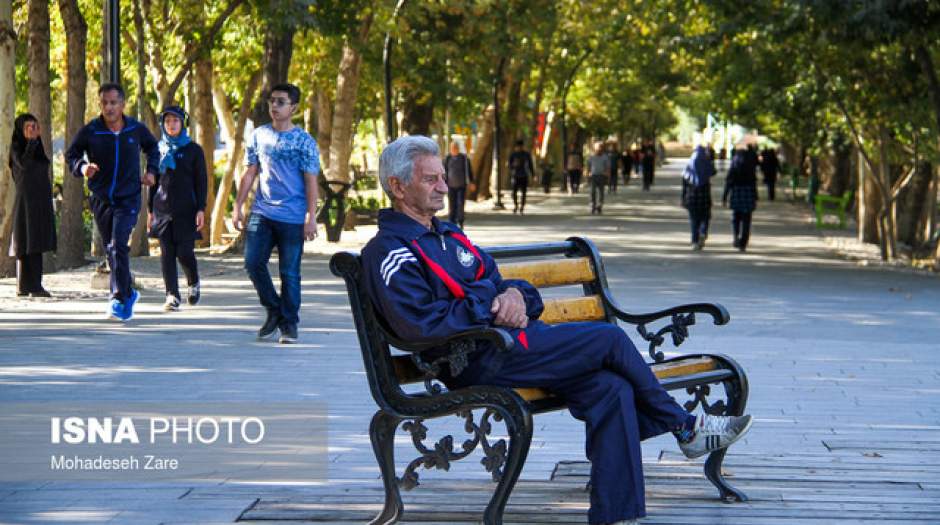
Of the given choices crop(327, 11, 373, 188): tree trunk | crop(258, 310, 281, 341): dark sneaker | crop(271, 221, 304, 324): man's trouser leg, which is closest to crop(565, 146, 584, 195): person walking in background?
crop(327, 11, 373, 188): tree trunk

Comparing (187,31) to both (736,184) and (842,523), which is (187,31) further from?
(842,523)

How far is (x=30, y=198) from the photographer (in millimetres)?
15211

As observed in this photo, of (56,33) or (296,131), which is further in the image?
(56,33)

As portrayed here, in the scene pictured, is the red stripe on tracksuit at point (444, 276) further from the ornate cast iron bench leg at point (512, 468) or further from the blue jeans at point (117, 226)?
the blue jeans at point (117, 226)

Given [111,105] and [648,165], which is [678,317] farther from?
[648,165]

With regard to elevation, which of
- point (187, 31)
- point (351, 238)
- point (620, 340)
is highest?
point (187, 31)

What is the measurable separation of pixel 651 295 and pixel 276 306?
6.13m

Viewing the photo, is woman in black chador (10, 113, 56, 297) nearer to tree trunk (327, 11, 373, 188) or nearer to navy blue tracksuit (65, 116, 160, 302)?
navy blue tracksuit (65, 116, 160, 302)

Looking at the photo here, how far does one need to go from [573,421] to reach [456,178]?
20.4 meters

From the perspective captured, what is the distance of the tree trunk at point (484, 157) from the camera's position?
4684cm

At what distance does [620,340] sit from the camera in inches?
226

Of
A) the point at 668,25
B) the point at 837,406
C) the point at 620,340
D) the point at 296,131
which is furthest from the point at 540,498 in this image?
the point at 668,25

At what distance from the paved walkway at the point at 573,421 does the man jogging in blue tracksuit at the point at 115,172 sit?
634 mm

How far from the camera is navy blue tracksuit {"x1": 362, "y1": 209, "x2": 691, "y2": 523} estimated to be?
5.63m
